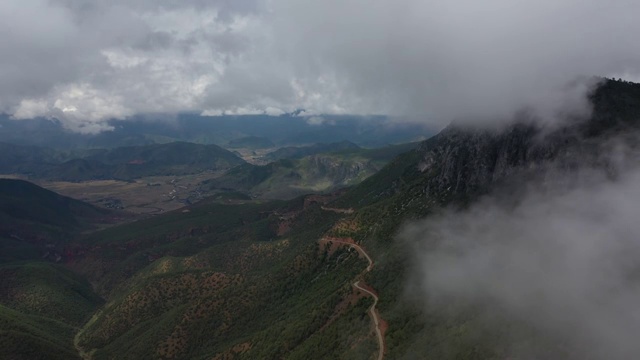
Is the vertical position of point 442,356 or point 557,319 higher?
point 557,319

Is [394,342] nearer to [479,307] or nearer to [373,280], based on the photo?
[479,307]

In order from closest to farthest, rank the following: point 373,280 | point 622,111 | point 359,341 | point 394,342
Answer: point 394,342 < point 359,341 < point 622,111 < point 373,280

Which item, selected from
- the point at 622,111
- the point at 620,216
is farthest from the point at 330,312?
the point at 622,111

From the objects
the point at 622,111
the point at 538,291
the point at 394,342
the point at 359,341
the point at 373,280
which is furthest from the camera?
the point at 373,280

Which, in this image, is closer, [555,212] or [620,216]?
[620,216]

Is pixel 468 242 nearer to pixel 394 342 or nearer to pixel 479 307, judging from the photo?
pixel 479 307

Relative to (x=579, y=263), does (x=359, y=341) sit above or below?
below

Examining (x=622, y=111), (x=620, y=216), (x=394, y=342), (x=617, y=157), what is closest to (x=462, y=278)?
(x=394, y=342)

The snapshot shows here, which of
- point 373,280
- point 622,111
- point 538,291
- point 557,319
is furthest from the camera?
point 373,280

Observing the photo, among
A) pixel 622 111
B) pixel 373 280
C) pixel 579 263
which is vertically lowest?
pixel 373 280

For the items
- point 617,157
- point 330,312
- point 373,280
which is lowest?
point 330,312
